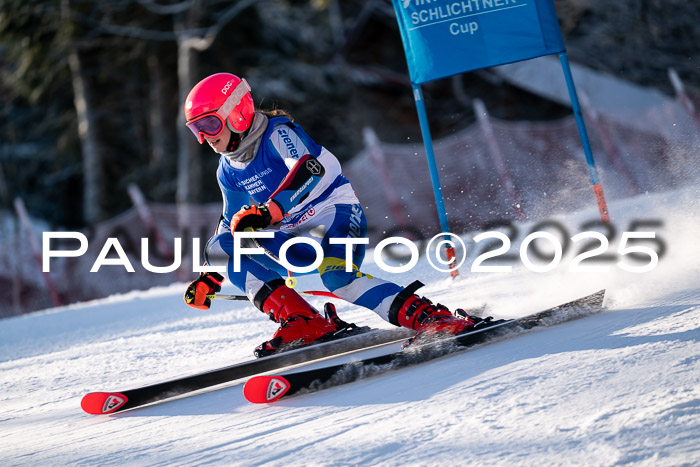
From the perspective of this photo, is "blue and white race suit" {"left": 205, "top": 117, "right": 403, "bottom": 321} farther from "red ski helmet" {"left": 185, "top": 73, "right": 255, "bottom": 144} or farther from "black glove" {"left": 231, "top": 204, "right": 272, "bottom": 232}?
"black glove" {"left": 231, "top": 204, "right": 272, "bottom": 232}

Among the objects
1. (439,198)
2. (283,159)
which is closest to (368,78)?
(439,198)

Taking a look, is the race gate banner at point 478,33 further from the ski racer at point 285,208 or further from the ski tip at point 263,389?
the ski tip at point 263,389

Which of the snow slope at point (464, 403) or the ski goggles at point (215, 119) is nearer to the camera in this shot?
the snow slope at point (464, 403)

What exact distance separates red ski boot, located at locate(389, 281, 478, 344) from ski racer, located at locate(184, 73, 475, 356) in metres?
0.02

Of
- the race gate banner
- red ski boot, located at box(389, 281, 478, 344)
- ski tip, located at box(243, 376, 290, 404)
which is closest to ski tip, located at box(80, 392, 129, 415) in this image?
ski tip, located at box(243, 376, 290, 404)

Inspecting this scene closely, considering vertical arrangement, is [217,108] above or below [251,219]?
above

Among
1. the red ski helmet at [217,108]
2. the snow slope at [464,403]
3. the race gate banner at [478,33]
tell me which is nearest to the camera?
the snow slope at [464,403]

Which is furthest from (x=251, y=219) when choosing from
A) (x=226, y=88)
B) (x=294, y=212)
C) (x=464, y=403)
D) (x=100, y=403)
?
(x=464, y=403)

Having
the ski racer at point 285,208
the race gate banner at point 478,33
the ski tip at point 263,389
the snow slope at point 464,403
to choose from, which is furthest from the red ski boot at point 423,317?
the race gate banner at point 478,33

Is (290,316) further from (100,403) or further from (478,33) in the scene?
(478,33)

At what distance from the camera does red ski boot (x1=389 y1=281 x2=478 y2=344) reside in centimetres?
345

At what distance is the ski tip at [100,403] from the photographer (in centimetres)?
325

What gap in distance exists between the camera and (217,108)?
3.82 metres

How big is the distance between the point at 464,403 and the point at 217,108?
2.09 meters
